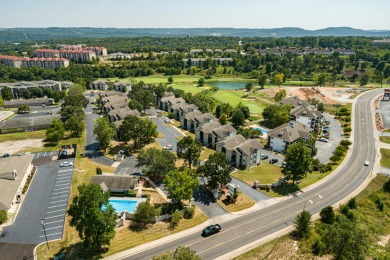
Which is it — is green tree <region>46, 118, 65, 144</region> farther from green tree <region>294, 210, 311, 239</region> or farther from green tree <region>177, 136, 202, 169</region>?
green tree <region>294, 210, 311, 239</region>

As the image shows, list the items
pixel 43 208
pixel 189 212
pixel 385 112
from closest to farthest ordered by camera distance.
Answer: pixel 189 212
pixel 43 208
pixel 385 112

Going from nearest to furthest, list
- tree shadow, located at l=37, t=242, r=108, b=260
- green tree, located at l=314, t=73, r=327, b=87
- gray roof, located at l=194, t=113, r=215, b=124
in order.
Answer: tree shadow, located at l=37, t=242, r=108, b=260
gray roof, located at l=194, t=113, r=215, b=124
green tree, located at l=314, t=73, r=327, b=87

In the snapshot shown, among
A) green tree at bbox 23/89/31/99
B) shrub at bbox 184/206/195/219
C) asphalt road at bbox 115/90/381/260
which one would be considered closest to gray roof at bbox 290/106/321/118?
asphalt road at bbox 115/90/381/260

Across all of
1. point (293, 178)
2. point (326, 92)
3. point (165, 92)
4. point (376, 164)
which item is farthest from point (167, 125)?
point (326, 92)

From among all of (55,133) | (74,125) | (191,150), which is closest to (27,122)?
(55,133)

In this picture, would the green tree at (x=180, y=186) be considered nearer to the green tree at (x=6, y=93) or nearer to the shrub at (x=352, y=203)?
the shrub at (x=352, y=203)

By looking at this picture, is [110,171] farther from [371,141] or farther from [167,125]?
[371,141]

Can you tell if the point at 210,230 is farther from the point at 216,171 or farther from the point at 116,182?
the point at 116,182
